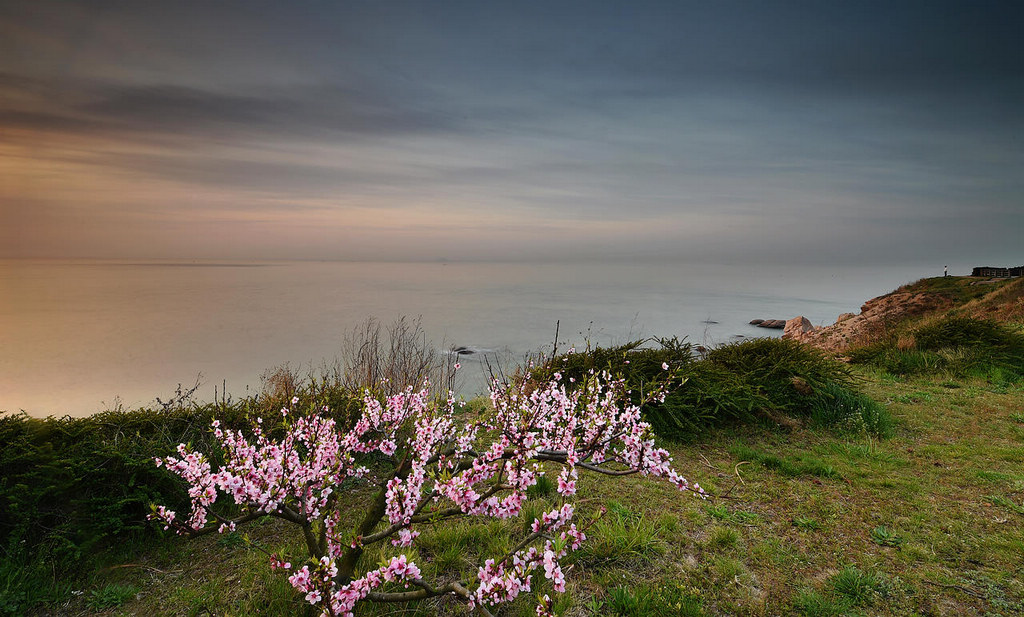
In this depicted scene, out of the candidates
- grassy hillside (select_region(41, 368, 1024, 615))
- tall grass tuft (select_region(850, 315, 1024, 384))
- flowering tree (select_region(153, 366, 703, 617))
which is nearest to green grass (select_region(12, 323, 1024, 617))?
grassy hillside (select_region(41, 368, 1024, 615))

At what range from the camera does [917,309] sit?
72.3ft

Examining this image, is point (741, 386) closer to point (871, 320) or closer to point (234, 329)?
point (871, 320)

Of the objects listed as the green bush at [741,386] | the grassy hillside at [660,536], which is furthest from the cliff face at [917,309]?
the grassy hillside at [660,536]

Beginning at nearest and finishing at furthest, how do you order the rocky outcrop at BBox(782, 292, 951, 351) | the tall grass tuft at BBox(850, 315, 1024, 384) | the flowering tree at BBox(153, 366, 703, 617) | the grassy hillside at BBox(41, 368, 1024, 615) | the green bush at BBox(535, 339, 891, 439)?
1. the flowering tree at BBox(153, 366, 703, 617)
2. the grassy hillside at BBox(41, 368, 1024, 615)
3. the green bush at BBox(535, 339, 891, 439)
4. the tall grass tuft at BBox(850, 315, 1024, 384)
5. the rocky outcrop at BBox(782, 292, 951, 351)

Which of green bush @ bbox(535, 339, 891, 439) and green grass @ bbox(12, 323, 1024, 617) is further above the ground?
green bush @ bbox(535, 339, 891, 439)

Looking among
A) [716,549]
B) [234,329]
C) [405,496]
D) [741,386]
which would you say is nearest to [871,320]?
[741,386]

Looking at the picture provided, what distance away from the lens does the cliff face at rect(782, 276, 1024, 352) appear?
17.9 metres

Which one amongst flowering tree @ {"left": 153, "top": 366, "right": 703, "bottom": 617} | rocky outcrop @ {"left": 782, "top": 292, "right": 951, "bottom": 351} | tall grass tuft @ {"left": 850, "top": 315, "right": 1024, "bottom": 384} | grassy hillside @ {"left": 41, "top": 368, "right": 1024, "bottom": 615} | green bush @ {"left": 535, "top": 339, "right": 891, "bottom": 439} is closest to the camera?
flowering tree @ {"left": 153, "top": 366, "right": 703, "bottom": 617}

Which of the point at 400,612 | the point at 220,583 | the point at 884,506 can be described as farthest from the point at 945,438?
the point at 220,583

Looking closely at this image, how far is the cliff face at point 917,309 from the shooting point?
58.6 ft

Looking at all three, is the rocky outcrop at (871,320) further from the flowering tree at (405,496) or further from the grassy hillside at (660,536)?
the flowering tree at (405,496)

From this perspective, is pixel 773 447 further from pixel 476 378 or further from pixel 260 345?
pixel 260 345

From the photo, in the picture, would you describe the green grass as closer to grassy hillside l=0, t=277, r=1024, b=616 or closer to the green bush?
grassy hillside l=0, t=277, r=1024, b=616

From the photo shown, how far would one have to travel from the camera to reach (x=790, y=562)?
13.5 ft
